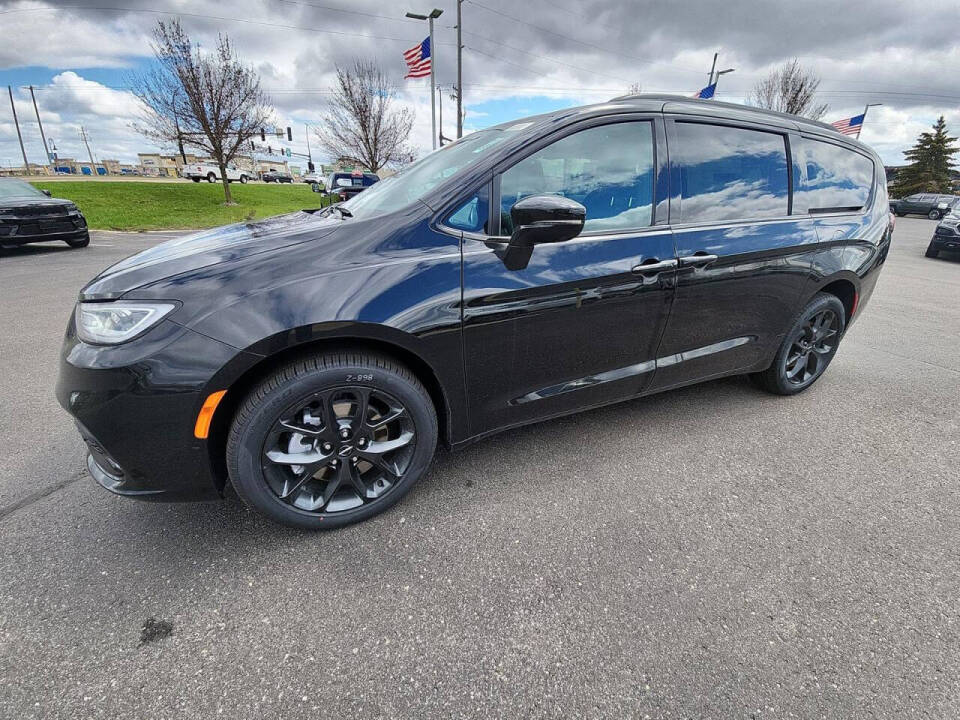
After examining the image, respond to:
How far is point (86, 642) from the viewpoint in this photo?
5.13ft

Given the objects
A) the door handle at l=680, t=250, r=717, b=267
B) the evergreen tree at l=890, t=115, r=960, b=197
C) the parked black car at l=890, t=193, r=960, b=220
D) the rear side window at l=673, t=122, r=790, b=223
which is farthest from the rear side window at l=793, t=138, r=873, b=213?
the evergreen tree at l=890, t=115, r=960, b=197

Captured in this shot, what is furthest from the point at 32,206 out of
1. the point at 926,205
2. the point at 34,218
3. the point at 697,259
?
the point at 926,205

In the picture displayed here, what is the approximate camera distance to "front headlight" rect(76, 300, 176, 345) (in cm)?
171

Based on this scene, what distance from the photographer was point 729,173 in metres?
2.66

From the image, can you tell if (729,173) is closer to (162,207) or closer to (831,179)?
(831,179)

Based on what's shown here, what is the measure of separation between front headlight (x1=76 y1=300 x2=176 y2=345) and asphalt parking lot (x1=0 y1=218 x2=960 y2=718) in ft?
2.81

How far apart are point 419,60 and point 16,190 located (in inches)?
496

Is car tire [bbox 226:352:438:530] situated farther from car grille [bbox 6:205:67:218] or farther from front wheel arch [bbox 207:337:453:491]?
car grille [bbox 6:205:67:218]

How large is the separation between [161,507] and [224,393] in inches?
34.0

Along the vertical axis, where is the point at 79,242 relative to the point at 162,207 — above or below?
below

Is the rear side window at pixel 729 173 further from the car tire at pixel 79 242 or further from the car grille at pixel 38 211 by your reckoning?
the car tire at pixel 79 242

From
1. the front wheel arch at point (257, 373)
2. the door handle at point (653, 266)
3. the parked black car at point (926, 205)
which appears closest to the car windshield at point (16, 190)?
the front wheel arch at point (257, 373)

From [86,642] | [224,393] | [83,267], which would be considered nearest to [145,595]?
[86,642]

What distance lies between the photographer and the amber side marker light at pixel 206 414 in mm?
1745
